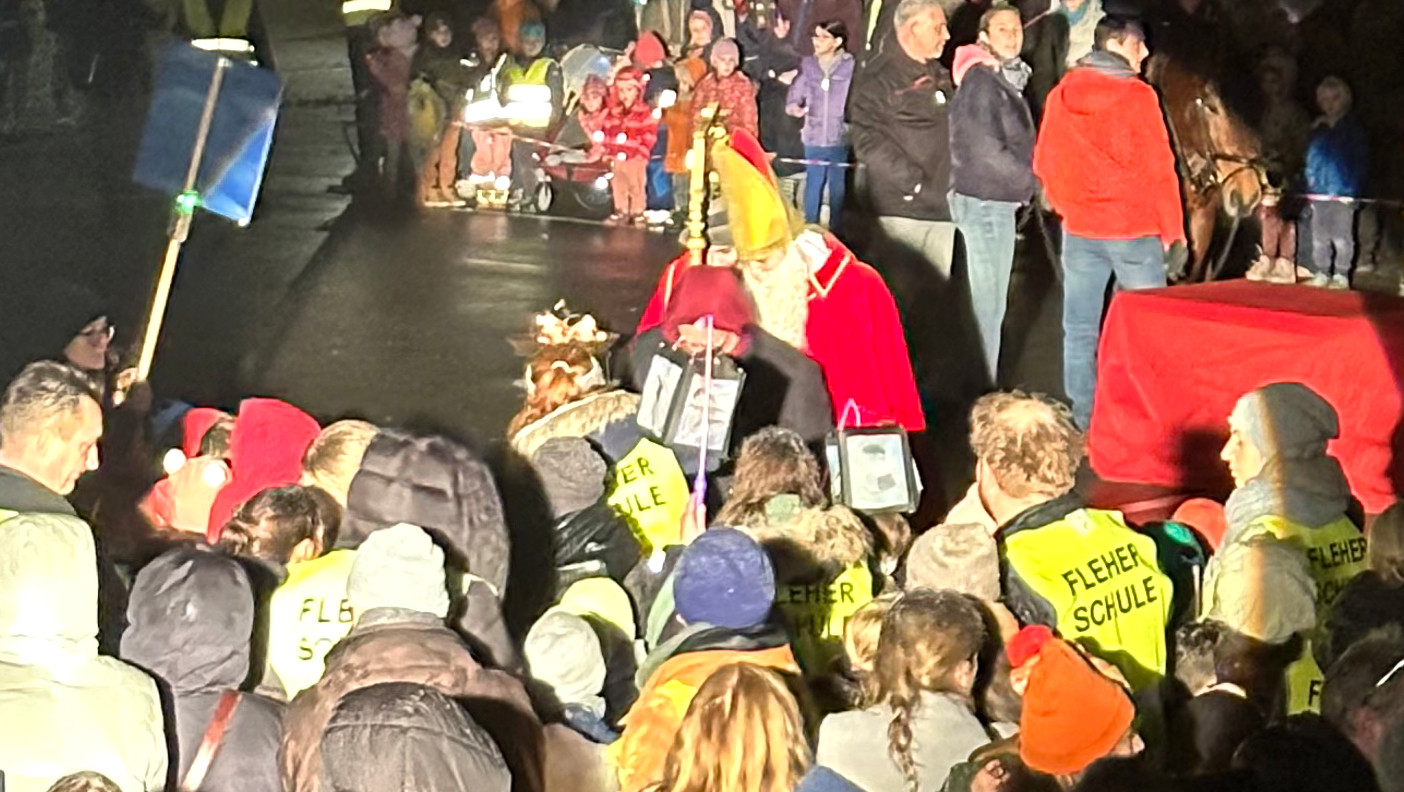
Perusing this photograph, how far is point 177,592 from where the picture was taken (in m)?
3.48

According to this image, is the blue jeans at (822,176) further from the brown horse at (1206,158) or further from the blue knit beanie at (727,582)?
the blue knit beanie at (727,582)

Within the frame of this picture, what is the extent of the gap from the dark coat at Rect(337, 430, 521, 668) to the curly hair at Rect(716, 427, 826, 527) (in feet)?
1.82

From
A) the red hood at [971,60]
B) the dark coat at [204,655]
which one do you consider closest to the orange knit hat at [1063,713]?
the dark coat at [204,655]

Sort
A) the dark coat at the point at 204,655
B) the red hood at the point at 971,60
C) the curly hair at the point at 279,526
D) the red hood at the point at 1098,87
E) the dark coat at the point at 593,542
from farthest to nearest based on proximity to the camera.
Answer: the red hood at the point at 971,60 < the red hood at the point at 1098,87 < the dark coat at the point at 593,542 < the curly hair at the point at 279,526 < the dark coat at the point at 204,655

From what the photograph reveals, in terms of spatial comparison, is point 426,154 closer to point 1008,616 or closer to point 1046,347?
point 1046,347

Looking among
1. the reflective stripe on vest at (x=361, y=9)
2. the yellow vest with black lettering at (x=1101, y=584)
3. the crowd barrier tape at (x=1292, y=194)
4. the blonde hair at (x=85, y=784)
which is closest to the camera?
the blonde hair at (x=85, y=784)

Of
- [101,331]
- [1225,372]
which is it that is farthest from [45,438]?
[1225,372]

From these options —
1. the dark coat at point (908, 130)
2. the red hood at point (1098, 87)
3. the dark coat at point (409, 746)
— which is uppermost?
the red hood at point (1098, 87)

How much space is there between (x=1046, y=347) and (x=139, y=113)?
3.39 meters

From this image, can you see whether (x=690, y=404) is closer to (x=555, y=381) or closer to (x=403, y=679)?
(x=555, y=381)

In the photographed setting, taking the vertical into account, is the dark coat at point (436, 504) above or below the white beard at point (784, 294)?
below

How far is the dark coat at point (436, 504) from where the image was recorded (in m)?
3.89

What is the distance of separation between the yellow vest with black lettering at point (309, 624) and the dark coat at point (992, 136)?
3.79 meters

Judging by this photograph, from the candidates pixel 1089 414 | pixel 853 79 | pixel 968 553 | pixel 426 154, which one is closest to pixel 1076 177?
pixel 1089 414
